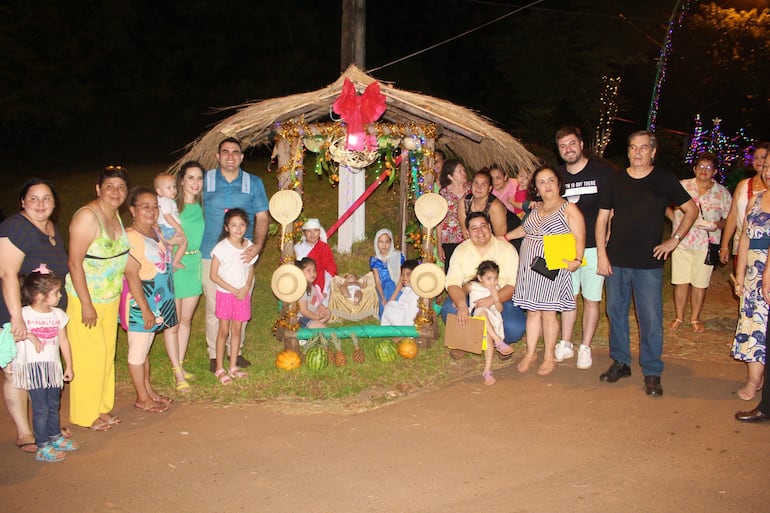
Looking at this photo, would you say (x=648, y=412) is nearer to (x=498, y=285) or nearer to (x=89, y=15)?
(x=498, y=285)

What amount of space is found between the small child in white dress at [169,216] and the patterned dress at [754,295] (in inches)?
179

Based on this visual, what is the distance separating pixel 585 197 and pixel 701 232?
2107mm

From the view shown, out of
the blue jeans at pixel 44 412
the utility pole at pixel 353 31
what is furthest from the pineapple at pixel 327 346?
the utility pole at pixel 353 31

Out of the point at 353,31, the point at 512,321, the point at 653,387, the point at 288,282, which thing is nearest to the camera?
the point at 653,387

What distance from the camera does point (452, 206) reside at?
25.2ft

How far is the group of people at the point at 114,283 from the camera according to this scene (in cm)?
442

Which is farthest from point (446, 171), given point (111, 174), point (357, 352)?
point (111, 174)

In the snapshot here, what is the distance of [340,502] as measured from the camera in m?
4.04

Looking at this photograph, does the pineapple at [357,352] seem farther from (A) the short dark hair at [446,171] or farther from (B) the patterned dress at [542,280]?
(A) the short dark hair at [446,171]

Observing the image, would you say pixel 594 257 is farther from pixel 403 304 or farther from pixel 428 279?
pixel 403 304

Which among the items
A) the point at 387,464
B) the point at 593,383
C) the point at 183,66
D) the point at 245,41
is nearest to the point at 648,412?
the point at 593,383

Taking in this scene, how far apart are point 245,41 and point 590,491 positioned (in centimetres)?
2596

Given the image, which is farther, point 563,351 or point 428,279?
point 428,279

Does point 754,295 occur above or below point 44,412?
above
